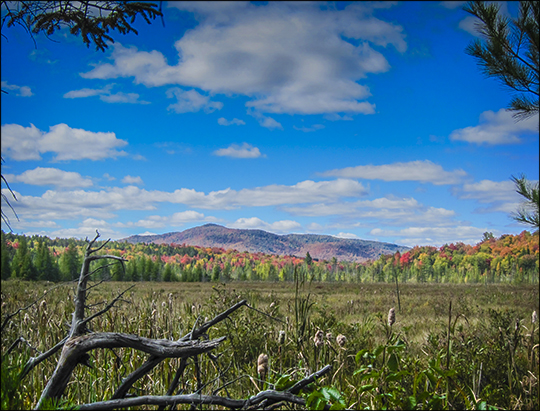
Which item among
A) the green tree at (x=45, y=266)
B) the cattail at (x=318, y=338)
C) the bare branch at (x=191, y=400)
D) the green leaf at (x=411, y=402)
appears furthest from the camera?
the green tree at (x=45, y=266)

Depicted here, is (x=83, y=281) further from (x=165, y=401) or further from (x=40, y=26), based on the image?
(x=40, y=26)

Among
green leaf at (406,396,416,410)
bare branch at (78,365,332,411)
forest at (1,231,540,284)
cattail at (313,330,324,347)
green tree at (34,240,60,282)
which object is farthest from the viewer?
forest at (1,231,540,284)

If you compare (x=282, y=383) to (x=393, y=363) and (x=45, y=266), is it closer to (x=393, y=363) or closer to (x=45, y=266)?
(x=393, y=363)

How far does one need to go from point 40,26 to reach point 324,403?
12.8 feet

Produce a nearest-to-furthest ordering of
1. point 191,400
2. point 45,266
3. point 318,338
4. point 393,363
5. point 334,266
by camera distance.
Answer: point 191,400
point 393,363
point 318,338
point 45,266
point 334,266

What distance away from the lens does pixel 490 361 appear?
3.99 meters

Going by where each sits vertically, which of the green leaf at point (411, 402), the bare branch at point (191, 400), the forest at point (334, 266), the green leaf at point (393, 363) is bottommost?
the forest at point (334, 266)

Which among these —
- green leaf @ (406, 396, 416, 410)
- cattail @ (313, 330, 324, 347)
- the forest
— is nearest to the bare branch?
green leaf @ (406, 396, 416, 410)

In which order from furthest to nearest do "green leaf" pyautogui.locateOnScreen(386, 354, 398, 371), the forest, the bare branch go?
the forest, "green leaf" pyautogui.locateOnScreen(386, 354, 398, 371), the bare branch

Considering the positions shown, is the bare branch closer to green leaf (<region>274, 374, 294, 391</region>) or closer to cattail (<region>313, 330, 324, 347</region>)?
green leaf (<region>274, 374, 294, 391</region>)

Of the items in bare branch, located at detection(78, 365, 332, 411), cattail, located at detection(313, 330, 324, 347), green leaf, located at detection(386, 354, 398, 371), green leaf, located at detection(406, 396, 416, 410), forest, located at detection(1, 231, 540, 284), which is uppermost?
green leaf, located at detection(386, 354, 398, 371)

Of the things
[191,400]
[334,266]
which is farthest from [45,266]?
[334,266]

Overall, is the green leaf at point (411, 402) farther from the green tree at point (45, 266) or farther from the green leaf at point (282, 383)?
the green tree at point (45, 266)

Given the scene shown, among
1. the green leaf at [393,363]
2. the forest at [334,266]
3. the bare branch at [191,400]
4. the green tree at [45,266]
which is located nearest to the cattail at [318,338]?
the green leaf at [393,363]
